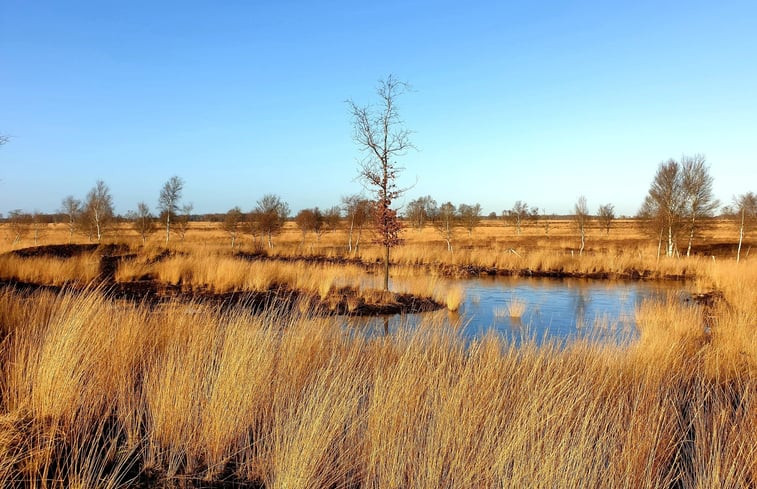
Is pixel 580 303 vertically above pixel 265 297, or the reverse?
pixel 265 297

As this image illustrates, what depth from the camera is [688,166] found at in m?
28.7

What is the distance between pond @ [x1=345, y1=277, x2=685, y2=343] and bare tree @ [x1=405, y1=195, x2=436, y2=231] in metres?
55.0

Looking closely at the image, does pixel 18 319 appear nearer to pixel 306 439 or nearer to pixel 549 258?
pixel 306 439

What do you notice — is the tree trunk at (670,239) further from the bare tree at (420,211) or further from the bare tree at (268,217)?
the bare tree at (420,211)

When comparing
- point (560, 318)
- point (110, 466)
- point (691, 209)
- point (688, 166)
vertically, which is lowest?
point (560, 318)

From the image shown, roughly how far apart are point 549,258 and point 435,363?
22320 millimetres

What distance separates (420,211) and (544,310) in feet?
215

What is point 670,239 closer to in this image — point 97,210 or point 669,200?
point 669,200

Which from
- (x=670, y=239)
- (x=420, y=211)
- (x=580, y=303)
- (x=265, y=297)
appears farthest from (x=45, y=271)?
(x=420, y=211)

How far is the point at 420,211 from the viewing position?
78.2 meters

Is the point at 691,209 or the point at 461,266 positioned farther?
the point at 691,209

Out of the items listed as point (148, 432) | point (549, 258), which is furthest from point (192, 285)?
point (549, 258)

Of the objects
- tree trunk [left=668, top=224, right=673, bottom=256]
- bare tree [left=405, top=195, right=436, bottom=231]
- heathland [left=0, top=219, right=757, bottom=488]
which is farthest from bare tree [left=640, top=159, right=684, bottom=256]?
bare tree [left=405, top=195, right=436, bottom=231]

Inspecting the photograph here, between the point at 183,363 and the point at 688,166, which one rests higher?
the point at 688,166
